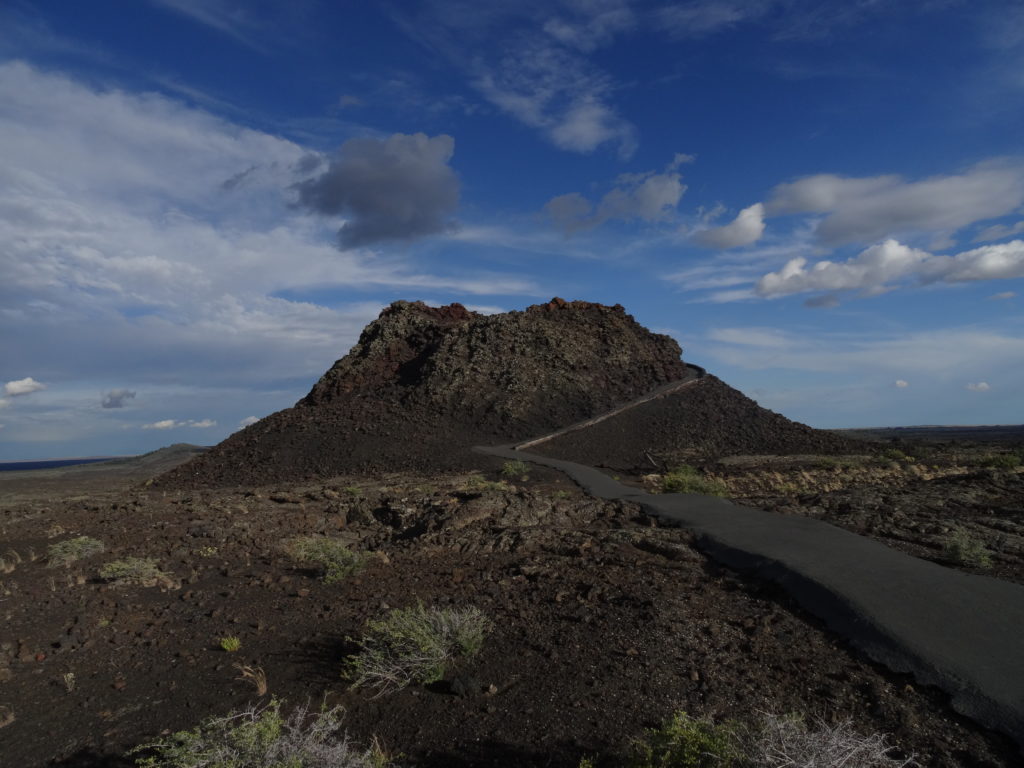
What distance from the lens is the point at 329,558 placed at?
9.07 meters

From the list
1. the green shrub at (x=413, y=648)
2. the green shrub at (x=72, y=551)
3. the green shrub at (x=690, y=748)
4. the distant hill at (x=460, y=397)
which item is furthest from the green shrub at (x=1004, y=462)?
the green shrub at (x=72, y=551)

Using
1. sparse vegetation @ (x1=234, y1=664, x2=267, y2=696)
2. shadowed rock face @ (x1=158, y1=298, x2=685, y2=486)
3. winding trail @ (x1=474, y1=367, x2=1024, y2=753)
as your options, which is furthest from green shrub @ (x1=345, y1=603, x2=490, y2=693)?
shadowed rock face @ (x1=158, y1=298, x2=685, y2=486)

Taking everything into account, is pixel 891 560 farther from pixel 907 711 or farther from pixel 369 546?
pixel 369 546

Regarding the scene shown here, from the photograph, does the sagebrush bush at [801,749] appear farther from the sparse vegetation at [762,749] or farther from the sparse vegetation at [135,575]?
the sparse vegetation at [135,575]

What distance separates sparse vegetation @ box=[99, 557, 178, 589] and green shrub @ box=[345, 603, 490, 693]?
4.30 meters

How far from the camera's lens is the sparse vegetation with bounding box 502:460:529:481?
22.2m

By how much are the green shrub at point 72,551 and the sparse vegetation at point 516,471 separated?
1355cm

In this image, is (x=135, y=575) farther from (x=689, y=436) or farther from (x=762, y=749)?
(x=689, y=436)

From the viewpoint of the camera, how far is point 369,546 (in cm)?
1120

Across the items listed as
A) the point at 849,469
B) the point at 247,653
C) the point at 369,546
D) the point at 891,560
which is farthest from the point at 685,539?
the point at 849,469

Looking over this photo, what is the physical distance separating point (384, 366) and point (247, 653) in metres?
37.2

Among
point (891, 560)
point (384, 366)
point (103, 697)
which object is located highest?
point (384, 366)

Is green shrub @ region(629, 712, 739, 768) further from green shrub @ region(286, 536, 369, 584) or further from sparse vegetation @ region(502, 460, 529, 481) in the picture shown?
sparse vegetation @ region(502, 460, 529, 481)

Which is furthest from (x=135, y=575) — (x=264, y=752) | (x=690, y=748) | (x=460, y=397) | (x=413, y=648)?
(x=460, y=397)
